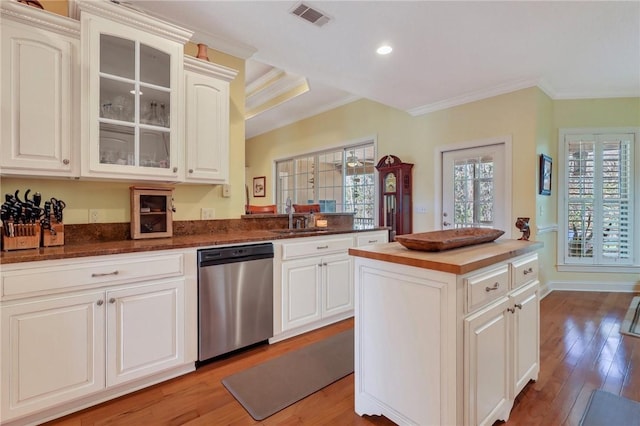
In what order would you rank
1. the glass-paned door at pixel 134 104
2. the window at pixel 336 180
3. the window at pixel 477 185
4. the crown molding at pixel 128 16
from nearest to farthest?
the crown molding at pixel 128 16
the glass-paned door at pixel 134 104
the window at pixel 477 185
the window at pixel 336 180

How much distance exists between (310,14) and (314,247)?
73.3 inches

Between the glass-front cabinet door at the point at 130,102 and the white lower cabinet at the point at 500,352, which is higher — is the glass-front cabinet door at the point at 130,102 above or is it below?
above

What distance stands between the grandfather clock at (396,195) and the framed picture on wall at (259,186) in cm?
353

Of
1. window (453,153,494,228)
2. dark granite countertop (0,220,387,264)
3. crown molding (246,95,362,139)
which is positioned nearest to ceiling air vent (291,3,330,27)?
dark granite countertop (0,220,387,264)

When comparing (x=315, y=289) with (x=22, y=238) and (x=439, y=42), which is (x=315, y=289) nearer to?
(x=22, y=238)

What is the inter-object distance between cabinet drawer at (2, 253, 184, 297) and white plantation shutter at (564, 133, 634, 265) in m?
4.93

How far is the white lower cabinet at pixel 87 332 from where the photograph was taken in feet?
4.88

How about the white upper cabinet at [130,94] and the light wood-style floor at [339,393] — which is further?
the white upper cabinet at [130,94]

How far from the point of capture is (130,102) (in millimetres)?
2055

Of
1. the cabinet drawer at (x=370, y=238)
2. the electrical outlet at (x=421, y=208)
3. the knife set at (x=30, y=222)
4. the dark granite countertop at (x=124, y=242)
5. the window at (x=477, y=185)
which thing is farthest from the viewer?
the electrical outlet at (x=421, y=208)

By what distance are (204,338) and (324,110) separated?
15.4 feet

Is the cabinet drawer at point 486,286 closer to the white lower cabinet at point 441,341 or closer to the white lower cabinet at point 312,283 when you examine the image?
the white lower cabinet at point 441,341

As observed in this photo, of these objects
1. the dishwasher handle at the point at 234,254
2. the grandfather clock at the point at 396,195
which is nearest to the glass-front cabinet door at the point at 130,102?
the dishwasher handle at the point at 234,254

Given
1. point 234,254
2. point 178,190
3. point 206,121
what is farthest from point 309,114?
point 234,254
